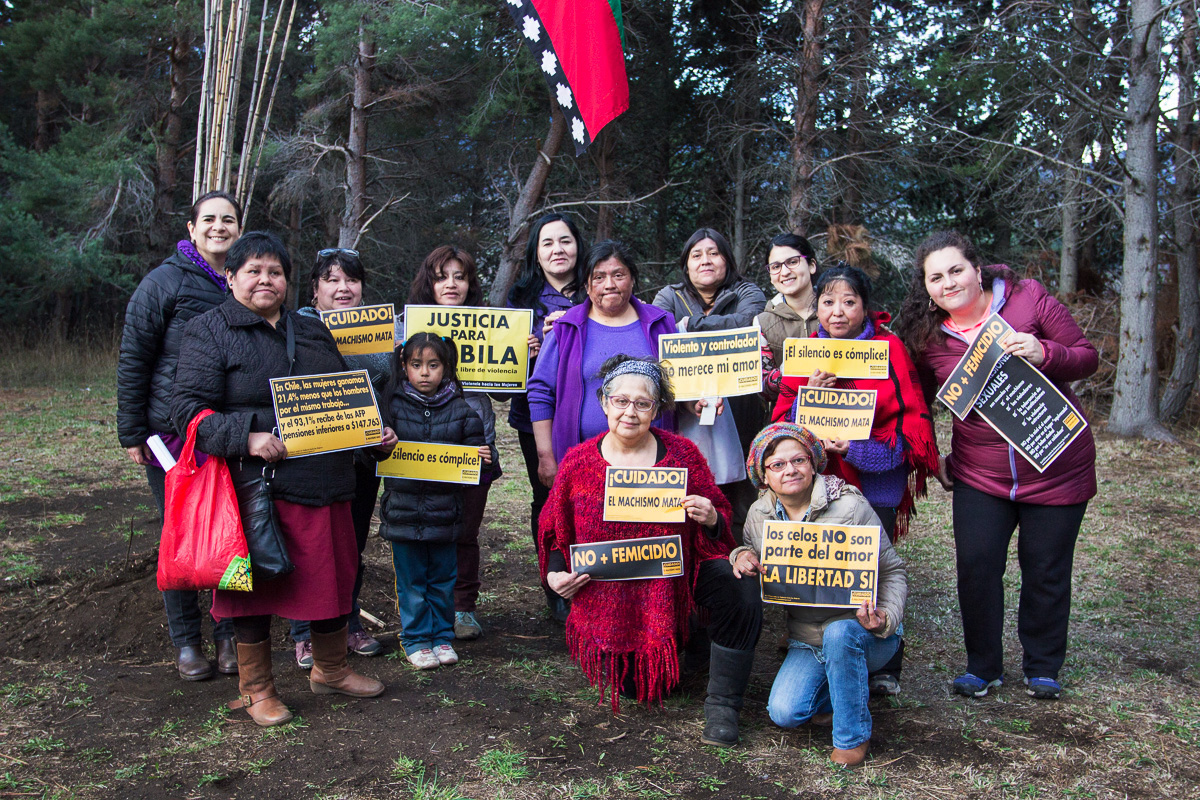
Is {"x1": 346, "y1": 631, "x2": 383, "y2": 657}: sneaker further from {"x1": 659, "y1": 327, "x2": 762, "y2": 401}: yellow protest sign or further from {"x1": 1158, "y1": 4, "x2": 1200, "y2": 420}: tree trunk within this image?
{"x1": 1158, "y1": 4, "x2": 1200, "y2": 420}: tree trunk

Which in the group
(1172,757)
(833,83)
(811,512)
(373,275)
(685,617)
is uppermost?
(833,83)

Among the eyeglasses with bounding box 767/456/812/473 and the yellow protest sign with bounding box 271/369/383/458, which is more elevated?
the yellow protest sign with bounding box 271/369/383/458

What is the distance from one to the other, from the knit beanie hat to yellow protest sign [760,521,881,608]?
0.83ft

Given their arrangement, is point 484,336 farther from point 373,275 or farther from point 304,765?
point 373,275

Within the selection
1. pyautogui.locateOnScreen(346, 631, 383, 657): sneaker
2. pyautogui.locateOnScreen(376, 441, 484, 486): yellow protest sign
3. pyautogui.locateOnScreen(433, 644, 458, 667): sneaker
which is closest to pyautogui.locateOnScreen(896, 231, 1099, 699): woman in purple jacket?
pyautogui.locateOnScreen(376, 441, 484, 486): yellow protest sign

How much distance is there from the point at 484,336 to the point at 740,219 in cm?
1308

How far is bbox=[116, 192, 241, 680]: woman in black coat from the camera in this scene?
3.82m

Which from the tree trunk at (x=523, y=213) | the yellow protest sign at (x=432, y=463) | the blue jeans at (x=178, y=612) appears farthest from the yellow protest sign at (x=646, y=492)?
the tree trunk at (x=523, y=213)

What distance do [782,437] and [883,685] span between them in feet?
4.16

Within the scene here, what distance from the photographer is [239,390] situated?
3.37 meters

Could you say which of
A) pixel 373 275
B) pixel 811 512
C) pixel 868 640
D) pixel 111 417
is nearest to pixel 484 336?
pixel 811 512

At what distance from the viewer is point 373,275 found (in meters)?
18.7

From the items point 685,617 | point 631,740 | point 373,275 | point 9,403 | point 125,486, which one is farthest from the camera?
point 373,275

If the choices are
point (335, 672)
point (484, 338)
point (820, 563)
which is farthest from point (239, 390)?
point (820, 563)
